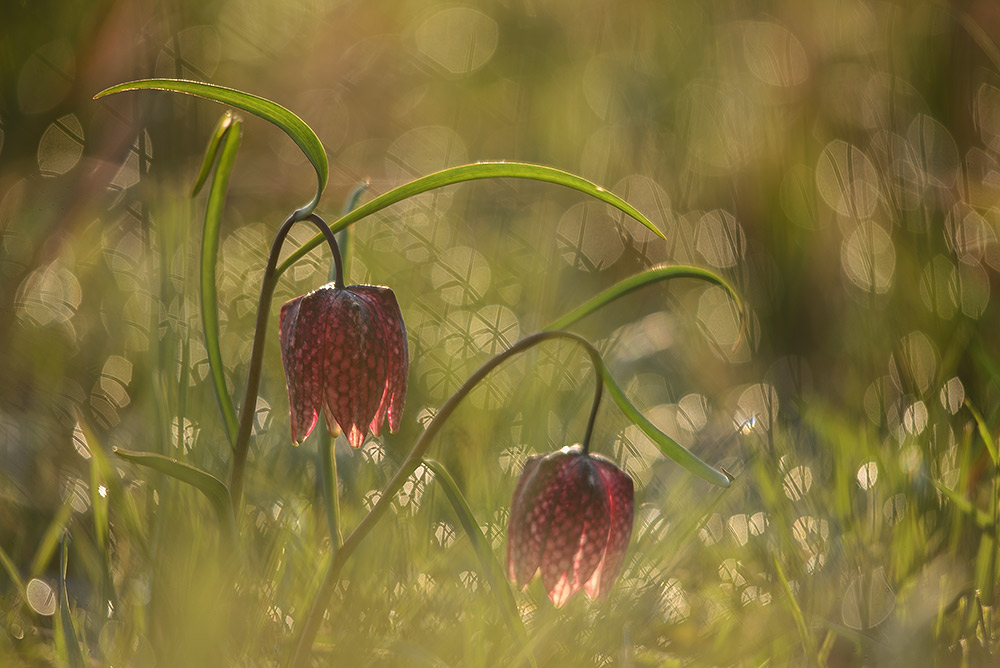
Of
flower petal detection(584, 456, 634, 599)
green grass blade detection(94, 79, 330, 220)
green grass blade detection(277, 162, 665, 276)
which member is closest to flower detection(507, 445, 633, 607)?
flower petal detection(584, 456, 634, 599)

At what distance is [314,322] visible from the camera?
107 cm

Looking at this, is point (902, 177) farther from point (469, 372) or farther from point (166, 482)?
point (166, 482)

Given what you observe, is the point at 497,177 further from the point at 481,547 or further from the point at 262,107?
the point at 481,547

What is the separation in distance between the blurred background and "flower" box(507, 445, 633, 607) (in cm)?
10

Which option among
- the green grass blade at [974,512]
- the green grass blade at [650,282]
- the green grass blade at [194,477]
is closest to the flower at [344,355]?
the green grass blade at [194,477]

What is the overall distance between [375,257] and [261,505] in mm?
1390

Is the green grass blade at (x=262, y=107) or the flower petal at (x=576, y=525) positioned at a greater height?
the green grass blade at (x=262, y=107)

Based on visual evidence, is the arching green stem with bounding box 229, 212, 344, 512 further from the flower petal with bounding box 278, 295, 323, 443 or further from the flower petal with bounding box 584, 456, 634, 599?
the flower petal with bounding box 584, 456, 634, 599

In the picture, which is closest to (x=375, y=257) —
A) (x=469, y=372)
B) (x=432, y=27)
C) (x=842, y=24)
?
(x=469, y=372)

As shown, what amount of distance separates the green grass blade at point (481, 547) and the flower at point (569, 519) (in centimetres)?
7

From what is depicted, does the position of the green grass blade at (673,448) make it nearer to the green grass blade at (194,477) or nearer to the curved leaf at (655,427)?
the curved leaf at (655,427)

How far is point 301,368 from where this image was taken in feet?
3.56

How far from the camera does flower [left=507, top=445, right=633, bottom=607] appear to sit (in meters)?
1.11

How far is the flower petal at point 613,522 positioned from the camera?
1.12m
